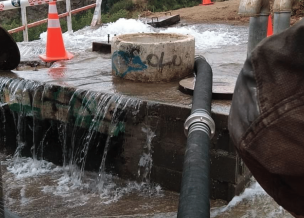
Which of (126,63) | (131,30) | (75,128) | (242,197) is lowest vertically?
(242,197)

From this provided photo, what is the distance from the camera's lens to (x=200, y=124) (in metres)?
2.89

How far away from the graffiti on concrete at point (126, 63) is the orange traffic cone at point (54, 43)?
5.73ft

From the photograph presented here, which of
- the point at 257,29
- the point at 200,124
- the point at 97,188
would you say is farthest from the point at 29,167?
the point at 257,29

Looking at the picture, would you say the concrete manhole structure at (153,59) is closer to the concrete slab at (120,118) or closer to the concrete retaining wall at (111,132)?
the concrete slab at (120,118)

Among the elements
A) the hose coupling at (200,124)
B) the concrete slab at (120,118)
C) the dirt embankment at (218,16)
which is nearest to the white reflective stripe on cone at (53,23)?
the concrete slab at (120,118)

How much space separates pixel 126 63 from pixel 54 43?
2.10 meters

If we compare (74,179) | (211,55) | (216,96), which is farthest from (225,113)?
(211,55)

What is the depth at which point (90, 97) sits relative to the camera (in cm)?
415

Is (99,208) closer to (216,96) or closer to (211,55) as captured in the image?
(216,96)

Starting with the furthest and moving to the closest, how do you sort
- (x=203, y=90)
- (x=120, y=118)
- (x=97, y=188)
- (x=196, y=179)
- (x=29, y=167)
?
(x=29, y=167) → (x=97, y=188) → (x=120, y=118) → (x=203, y=90) → (x=196, y=179)

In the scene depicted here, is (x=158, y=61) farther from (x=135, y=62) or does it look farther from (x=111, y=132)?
(x=111, y=132)

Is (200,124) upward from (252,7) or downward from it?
downward

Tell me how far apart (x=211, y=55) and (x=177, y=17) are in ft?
19.2

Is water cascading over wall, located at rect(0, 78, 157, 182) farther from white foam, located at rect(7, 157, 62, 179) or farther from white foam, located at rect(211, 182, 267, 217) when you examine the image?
white foam, located at rect(211, 182, 267, 217)
